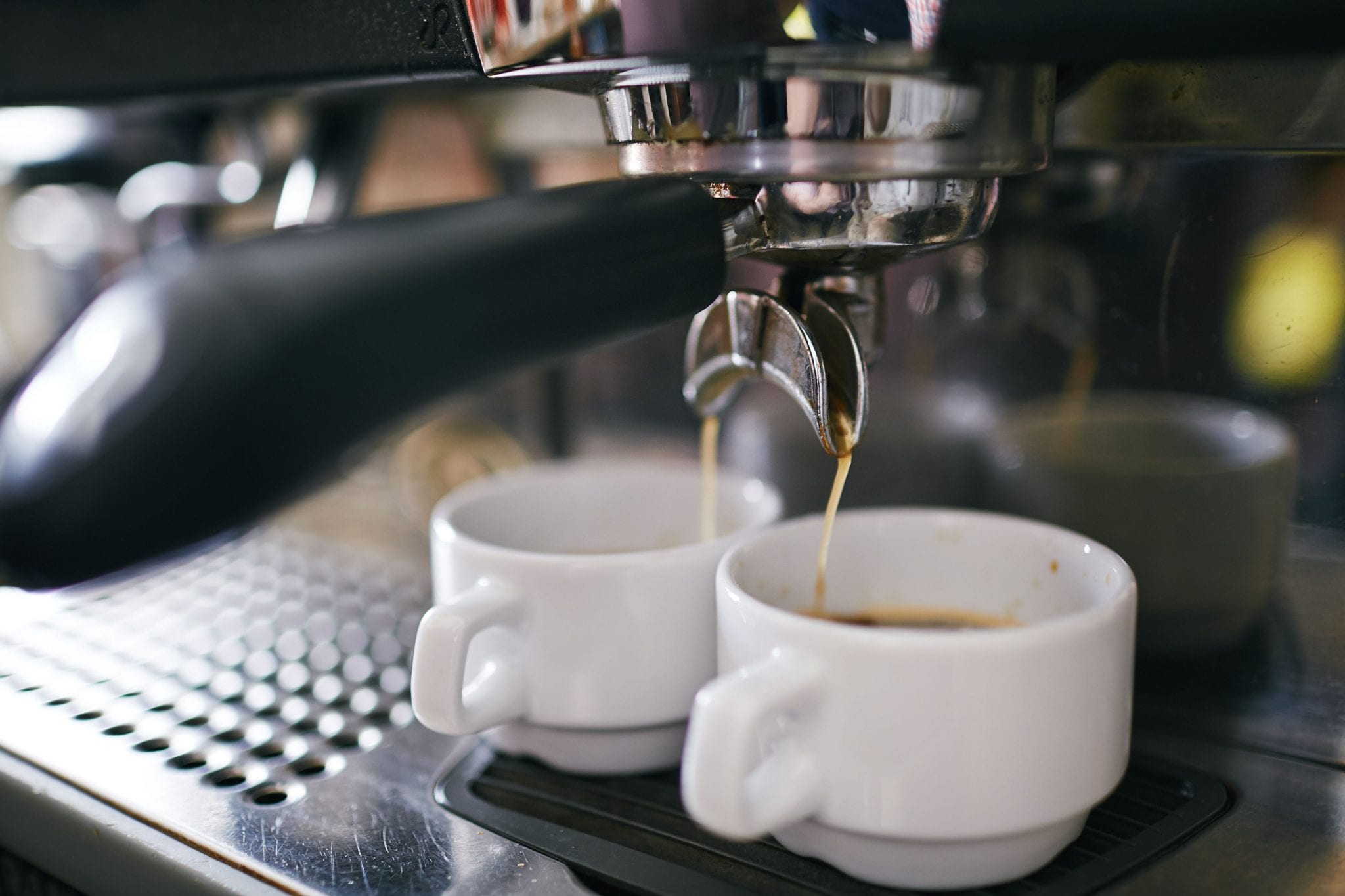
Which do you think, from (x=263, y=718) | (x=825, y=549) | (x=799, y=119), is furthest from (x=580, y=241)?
(x=263, y=718)

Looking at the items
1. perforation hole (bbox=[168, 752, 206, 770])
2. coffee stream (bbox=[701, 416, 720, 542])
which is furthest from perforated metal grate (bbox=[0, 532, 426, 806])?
coffee stream (bbox=[701, 416, 720, 542])

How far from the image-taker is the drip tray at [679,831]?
1.04 ft

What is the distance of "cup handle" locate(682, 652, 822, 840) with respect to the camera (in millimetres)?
274

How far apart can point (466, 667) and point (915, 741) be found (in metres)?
0.15

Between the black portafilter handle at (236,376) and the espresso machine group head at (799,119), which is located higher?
the espresso machine group head at (799,119)

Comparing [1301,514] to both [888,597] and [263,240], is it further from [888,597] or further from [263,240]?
[263,240]

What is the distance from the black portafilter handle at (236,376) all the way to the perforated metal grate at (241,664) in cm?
21

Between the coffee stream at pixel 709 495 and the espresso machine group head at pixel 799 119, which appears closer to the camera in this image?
the espresso machine group head at pixel 799 119

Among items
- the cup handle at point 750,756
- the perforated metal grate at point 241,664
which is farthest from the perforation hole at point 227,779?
the cup handle at point 750,756

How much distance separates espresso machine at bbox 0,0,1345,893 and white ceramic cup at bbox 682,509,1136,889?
0.9 inches

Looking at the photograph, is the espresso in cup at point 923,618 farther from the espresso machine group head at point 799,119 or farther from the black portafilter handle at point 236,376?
the black portafilter handle at point 236,376

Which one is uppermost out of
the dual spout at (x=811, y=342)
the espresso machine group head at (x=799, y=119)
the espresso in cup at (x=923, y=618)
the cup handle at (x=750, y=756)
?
the espresso machine group head at (x=799, y=119)

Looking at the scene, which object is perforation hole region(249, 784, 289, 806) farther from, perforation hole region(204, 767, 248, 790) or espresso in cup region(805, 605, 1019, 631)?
espresso in cup region(805, 605, 1019, 631)

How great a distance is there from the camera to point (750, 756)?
0.28m
